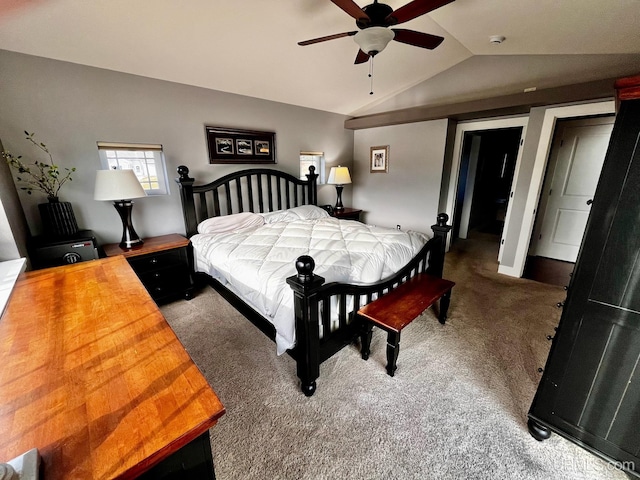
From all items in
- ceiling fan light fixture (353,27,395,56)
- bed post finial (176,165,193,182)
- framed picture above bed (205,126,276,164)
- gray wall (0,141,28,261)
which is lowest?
gray wall (0,141,28,261)

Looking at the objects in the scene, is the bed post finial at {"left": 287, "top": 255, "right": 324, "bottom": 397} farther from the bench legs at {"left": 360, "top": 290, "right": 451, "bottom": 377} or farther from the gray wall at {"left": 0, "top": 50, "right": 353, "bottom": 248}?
the gray wall at {"left": 0, "top": 50, "right": 353, "bottom": 248}

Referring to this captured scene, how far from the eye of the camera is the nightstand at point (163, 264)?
8.36 ft

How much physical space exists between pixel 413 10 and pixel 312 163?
119 inches

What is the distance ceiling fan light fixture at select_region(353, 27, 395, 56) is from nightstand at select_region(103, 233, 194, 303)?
2436mm

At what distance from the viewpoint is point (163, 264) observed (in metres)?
2.71

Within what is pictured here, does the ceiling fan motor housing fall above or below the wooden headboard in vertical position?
above

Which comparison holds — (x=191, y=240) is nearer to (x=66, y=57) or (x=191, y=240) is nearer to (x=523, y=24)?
(x=66, y=57)

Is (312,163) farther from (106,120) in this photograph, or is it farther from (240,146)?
(106,120)

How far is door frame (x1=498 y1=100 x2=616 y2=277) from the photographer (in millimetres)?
2756

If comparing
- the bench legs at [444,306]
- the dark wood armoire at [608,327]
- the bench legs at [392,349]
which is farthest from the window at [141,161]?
the dark wood armoire at [608,327]

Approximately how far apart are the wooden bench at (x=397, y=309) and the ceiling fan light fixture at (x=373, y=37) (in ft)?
5.96

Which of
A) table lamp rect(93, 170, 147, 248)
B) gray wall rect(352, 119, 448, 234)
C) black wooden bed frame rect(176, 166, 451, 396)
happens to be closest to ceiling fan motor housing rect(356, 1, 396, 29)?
black wooden bed frame rect(176, 166, 451, 396)

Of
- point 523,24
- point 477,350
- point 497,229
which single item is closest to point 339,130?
point 523,24

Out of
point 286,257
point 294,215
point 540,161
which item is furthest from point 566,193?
point 286,257
